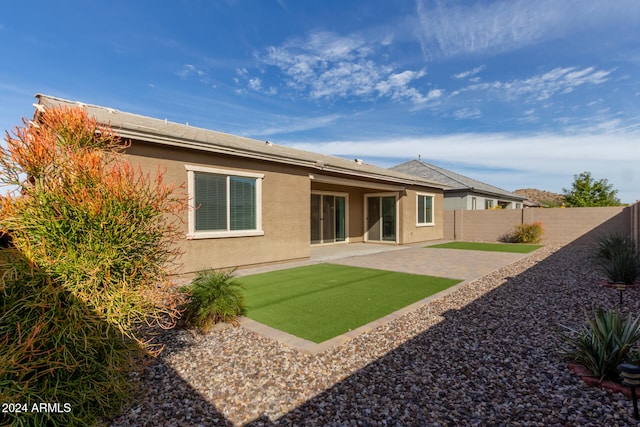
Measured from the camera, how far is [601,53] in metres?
11.5

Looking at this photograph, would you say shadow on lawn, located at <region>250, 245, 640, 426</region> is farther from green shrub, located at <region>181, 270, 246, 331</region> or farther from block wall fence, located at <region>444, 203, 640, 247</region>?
block wall fence, located at <region>444, 203, 640, 247</region>

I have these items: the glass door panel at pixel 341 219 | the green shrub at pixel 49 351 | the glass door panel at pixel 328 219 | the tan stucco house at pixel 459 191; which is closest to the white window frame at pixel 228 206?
the green shrub at pixel 49 351

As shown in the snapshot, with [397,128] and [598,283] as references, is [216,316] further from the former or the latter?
[397,128]

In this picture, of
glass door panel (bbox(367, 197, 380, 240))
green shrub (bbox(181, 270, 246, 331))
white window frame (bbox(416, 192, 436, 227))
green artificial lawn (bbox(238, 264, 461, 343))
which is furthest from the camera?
white window frame (bbox(416, 192, 436, 227))

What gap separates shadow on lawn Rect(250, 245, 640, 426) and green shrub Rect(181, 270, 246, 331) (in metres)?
2.36

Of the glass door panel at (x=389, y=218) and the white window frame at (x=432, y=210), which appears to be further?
the white window frame at (x=432, y=210)

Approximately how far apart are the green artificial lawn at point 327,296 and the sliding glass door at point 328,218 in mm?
5843

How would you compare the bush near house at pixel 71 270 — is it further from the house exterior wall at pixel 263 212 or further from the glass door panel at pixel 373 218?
the glass door panel at pixel 373 218

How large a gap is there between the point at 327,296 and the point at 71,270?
4820 millimetres

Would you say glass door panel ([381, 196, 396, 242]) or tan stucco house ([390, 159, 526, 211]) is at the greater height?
tan stucco house ([390, 159, 526, 211])

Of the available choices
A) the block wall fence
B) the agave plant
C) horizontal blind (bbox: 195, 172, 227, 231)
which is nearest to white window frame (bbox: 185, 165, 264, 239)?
horizontal blind (bbox: 195, 172, 227, 231)

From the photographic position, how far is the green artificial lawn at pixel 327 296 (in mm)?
5027

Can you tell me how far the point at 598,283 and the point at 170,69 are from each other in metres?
16.5

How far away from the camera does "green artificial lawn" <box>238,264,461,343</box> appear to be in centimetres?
503
